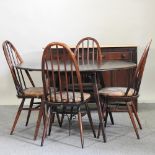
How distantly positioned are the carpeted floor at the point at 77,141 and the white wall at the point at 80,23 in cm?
122

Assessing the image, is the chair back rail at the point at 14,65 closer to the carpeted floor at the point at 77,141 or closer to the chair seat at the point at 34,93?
the chair seat at the point at 34,93

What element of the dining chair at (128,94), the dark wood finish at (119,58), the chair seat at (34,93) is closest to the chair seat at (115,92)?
the dining chair at (128,94)

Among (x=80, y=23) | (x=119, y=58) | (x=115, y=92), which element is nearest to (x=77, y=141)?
(x=115, y=92)

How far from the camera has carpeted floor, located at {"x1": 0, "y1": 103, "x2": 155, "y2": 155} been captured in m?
2.71

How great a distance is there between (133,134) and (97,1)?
6.91 feet

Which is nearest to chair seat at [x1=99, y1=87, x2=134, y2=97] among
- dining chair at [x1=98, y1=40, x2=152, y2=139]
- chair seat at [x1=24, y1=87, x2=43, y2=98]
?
dining chair at [x1=98, y1=40, x2=152, y2=139]

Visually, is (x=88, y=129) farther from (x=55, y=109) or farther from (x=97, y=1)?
(x=97, y=1)

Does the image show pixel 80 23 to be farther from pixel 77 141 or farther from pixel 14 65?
pixel 77 141

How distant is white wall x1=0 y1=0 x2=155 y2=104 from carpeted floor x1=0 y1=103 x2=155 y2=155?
122 centimetres

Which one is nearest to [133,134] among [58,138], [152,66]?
[58,138]

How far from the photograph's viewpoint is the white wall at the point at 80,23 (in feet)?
14.4

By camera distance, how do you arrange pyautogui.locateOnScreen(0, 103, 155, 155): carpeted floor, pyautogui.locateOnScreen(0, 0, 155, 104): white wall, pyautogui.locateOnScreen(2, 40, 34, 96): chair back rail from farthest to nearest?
pyautogui.locateOnScreen(0, 0, 155, 104): white wall, pyautogui.locateOnScreen(2, 40, 34, 96): chair back rail, pyautogui.locateOnScreen(0, 103, 155, 155): carpeted floor

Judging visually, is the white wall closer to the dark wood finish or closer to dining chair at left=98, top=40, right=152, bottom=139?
the dark wood finish

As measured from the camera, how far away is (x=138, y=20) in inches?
173
